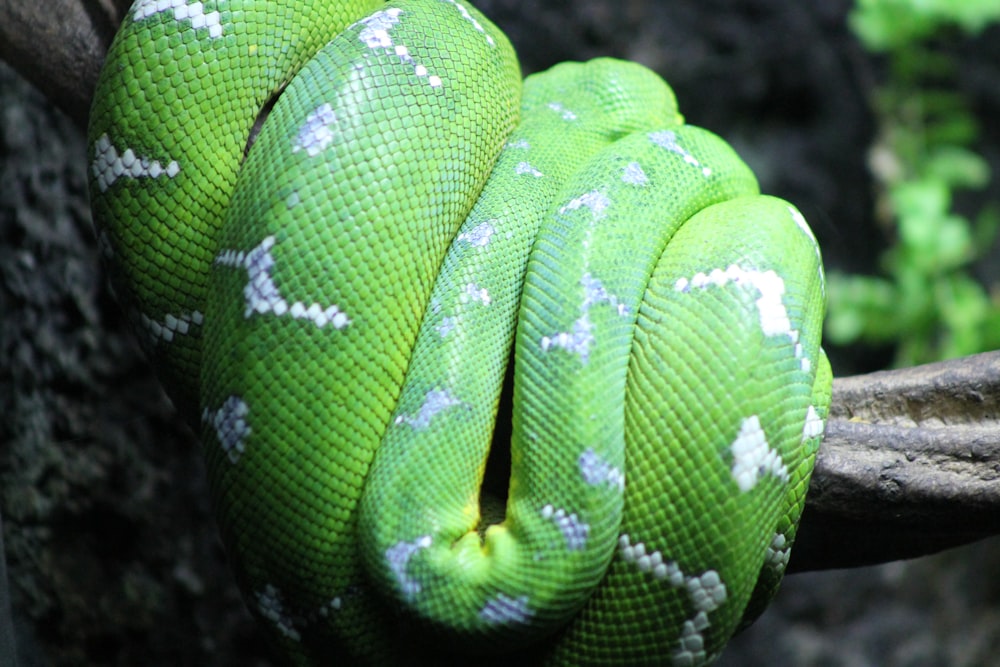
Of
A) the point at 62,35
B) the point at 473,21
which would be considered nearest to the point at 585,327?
the point at 473,21

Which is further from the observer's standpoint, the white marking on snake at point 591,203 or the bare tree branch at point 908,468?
the bare tree branch at point 908,468

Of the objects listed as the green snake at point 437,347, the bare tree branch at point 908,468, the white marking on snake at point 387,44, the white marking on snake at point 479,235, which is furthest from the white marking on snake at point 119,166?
the bare tree branch at point 908,468

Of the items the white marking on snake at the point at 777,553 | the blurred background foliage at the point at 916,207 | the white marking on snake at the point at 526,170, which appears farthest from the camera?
the blurred background foliage at the point at 916,207

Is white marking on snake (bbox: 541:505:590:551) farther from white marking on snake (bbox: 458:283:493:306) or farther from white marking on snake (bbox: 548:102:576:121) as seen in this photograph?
white marking on snake (bbox: 548:102:576:121)

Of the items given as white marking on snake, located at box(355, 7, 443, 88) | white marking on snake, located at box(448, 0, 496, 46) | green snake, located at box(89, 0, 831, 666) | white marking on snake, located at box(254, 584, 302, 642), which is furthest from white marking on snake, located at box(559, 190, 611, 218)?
white marking on snake, located at box(254, 584, 302, 642)

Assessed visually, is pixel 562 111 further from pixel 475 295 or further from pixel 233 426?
pixel 233 426

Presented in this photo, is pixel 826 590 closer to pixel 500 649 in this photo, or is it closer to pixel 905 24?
pixel 905 24

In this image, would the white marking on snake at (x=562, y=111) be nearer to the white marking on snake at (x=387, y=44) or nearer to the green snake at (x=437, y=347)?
the green snake at (x=437, y=347)
